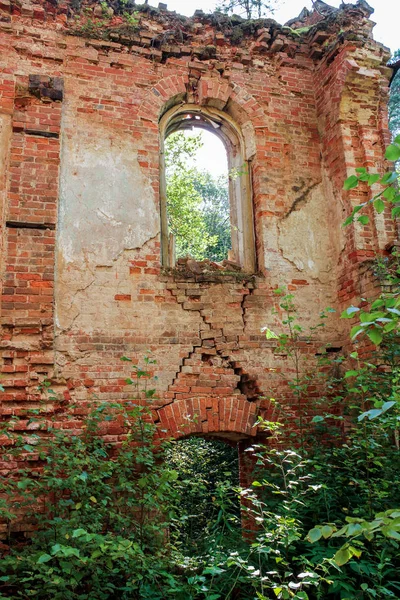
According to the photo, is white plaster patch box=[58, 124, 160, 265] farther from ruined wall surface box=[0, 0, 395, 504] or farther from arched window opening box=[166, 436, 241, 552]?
arched window opening box=[166, 436, 241, 552]

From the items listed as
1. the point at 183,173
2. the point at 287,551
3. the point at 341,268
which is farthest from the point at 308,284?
the point at 183,173

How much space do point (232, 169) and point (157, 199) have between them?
4.29ft

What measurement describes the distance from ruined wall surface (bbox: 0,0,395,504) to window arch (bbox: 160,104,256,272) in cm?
12

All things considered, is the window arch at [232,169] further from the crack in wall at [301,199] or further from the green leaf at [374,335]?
the green leaf at [374,335]

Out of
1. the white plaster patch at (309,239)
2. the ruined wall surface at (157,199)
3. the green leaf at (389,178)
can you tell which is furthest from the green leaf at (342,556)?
the white plaster patch at (309,239)

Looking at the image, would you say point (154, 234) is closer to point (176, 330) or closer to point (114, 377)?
point (176, 330)

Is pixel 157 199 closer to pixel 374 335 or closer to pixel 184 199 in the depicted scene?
pixel 374 335

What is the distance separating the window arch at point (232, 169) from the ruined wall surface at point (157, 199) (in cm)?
12

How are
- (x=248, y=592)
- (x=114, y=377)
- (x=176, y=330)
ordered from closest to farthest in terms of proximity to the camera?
(x=248, y=592)
(x=114, y=377)
(x=176, y=330)

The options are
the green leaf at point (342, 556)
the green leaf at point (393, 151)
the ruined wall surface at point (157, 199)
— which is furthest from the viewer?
the ruined wall surface at point (157, 199)

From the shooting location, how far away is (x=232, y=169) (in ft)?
22.4

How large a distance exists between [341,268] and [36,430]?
400 centimetres

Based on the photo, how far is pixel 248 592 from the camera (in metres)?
3.92

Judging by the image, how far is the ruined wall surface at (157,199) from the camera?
534 centimetres
